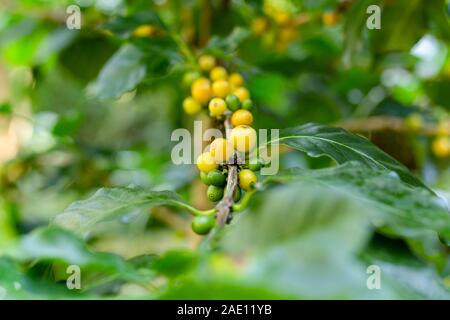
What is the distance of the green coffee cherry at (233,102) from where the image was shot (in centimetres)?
68

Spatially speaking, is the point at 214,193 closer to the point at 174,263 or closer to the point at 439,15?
the point at 174,263

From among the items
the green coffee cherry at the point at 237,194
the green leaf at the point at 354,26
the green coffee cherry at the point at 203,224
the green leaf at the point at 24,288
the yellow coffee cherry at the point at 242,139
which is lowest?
the green leaf at the point at 24,288

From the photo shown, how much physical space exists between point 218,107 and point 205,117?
42cm

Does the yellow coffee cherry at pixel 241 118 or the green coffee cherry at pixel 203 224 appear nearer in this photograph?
the green coffee cherry at pixel 203 224

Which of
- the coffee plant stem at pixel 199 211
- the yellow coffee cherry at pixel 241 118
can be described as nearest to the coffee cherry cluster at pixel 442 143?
the yellow coffee cherry at pixel 241 118

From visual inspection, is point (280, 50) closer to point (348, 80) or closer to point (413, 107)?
point (348, 80)

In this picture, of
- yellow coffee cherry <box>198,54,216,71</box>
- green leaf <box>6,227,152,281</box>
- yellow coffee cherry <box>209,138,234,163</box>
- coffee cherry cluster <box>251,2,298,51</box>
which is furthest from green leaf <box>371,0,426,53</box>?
green leaf <box>6,227,152,281</box>

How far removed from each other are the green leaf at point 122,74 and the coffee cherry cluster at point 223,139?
3.2 inches

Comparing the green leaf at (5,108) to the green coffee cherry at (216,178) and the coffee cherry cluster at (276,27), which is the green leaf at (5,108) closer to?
the green coffee cherry at (216,178)

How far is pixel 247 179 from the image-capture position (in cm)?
53

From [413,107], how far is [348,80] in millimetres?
187

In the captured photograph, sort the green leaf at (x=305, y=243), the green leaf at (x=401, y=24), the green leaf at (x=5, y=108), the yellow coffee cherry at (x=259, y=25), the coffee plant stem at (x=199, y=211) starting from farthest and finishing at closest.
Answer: the yellow coffee cherry at (x=259, y=25) < the green leaf at (x=401, y=24) < the green leaf at (x=5, y=108) < the coffee plant stem at (x=199, y=211) < the green leaf at (x=305, y=243)

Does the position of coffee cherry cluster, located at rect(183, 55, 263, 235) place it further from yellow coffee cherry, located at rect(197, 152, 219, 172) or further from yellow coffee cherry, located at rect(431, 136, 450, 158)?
yellow coffee cherry, located at rect(431, 136, 450, 158)

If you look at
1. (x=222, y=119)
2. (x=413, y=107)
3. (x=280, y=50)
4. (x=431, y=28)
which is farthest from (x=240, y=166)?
(x=413, y=107)
